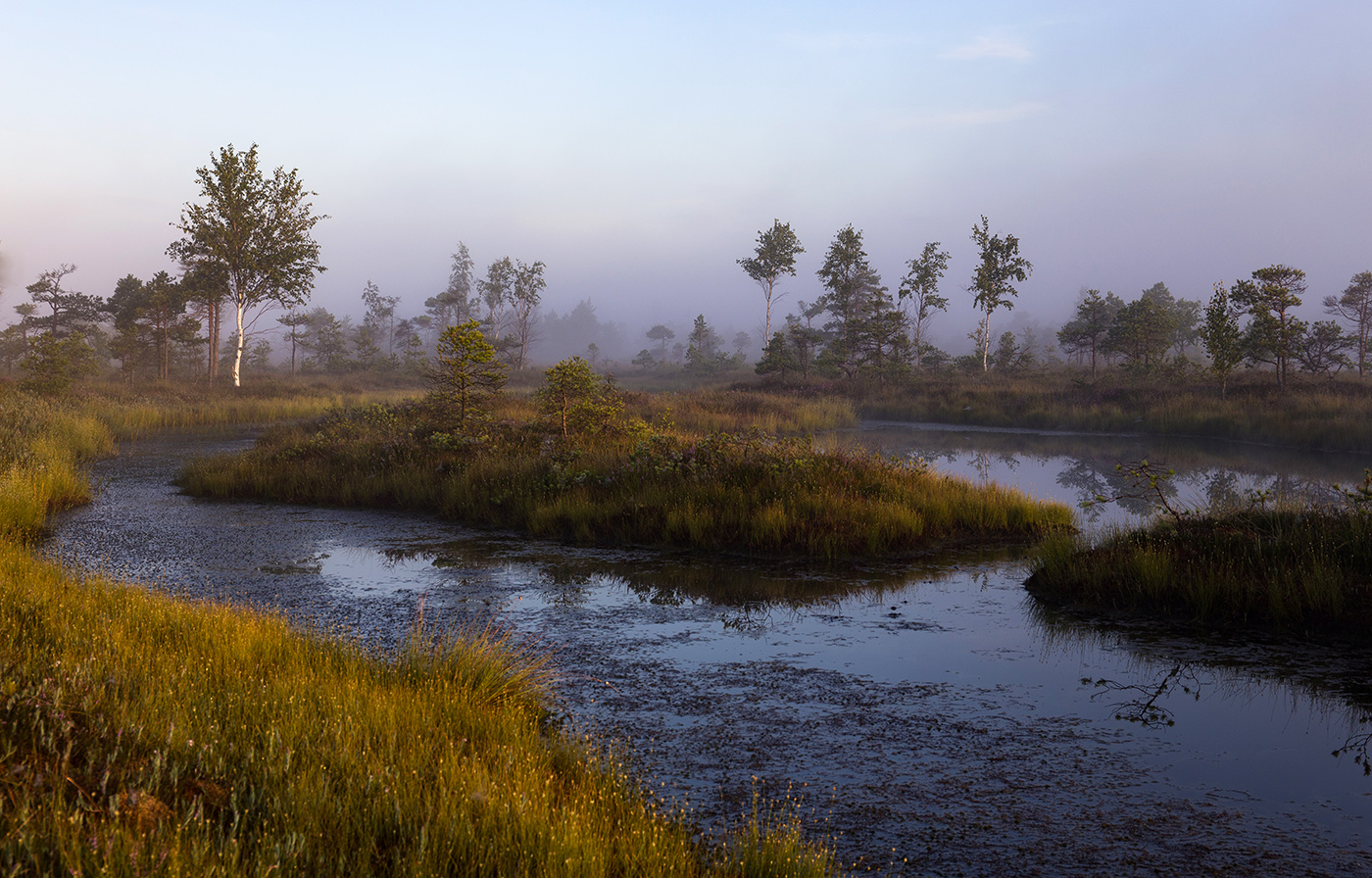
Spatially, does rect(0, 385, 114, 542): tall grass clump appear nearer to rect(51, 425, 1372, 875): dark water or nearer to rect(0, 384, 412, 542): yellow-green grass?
rect(0, 384, 412, 542): yellow-green grass

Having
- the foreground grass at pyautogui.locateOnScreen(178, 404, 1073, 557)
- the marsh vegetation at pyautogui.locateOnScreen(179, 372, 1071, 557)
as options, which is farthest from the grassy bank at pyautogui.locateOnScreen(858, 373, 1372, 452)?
the foreground grass at pyautogui.locateOnScreen(178, 404, 1073, 557)

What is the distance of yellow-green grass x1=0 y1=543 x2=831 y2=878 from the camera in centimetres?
283

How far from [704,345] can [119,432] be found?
66831 millimetres

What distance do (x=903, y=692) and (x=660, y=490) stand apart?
6.59 m

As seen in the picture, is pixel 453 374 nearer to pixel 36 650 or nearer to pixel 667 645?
pixel 667 645

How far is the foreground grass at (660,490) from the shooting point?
36.7ft

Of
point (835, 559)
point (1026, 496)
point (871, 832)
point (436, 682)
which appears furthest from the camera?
point (1026, 496)

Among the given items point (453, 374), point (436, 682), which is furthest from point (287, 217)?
point (436, 682)

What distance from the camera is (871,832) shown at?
4.09 m

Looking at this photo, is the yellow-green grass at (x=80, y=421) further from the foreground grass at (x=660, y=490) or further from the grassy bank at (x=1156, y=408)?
the grassy bank at (x=1156, y=408)

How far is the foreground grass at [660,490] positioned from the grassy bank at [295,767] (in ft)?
19.5

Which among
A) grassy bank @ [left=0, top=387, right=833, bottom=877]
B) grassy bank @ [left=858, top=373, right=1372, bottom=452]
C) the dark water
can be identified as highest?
grassy bank @ [left=858, top=373, right=1372, bottom=452]

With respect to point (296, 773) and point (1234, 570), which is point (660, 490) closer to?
point (1234, 570)

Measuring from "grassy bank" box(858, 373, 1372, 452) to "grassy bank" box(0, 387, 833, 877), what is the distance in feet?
86.7
